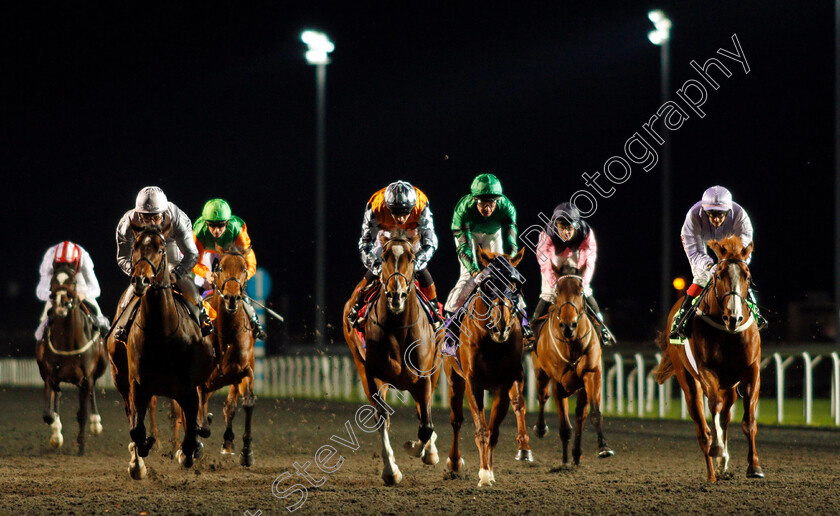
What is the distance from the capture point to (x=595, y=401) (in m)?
9.91

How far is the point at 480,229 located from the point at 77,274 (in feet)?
17.0

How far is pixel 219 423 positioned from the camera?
1552cm

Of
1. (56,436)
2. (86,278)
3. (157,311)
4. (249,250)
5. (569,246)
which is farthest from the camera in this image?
(86,278)

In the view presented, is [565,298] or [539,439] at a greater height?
[565,298]

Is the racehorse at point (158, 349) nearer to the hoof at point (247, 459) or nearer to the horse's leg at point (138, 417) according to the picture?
the horse's leg at point (138, 417)

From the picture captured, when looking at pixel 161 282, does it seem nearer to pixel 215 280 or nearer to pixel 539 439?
pixel 215 280

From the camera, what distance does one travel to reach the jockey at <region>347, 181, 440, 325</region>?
8484 mm

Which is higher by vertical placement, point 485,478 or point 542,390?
point 542,390

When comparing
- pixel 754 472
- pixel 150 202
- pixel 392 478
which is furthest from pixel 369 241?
pixel 754 472

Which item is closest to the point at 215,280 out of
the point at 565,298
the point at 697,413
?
the point at 565,298

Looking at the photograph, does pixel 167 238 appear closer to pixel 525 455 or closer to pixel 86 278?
pixel 86 278

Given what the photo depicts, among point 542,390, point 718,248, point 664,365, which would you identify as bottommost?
point 542,390

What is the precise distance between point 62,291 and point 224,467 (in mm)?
3336

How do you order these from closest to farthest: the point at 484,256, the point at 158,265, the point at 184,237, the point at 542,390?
the point at 158,265 < the point at 484,256 < the point at 184,237 < the point at 542,390
